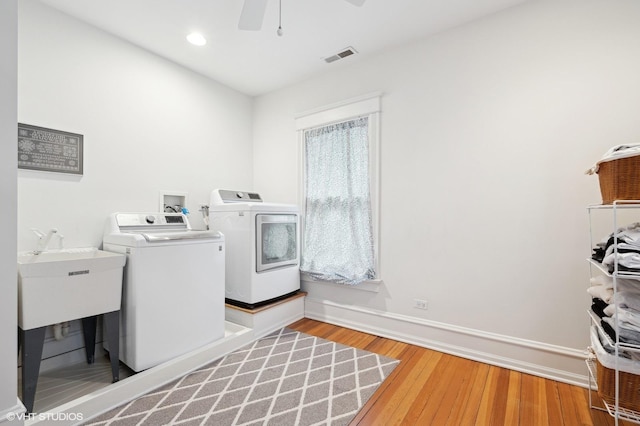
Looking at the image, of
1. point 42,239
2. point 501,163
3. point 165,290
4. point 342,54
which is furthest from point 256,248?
point 501,163

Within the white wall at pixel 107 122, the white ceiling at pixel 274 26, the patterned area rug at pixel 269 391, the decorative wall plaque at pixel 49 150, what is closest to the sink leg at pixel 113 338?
the patterned area rug at pixel 269 391

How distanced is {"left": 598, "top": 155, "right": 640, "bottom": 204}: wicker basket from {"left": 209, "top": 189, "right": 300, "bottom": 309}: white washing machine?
2.38 metres

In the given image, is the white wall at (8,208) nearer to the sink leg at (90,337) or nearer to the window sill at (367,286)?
the sink leg at (90,337)

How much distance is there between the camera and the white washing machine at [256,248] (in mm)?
2635

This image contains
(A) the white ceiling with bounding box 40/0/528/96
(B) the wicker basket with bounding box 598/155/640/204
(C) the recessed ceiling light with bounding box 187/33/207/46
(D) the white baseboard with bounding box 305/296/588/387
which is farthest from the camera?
(C) the recessed ceiling light with bounding box 187/33/207/46

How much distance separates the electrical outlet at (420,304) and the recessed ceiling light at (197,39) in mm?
2974

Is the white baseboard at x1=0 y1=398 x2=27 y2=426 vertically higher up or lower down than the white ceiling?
lower down

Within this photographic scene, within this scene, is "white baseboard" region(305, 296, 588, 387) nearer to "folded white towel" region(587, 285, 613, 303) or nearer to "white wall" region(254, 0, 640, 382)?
"white wall" region(254, 0, 640, 382)

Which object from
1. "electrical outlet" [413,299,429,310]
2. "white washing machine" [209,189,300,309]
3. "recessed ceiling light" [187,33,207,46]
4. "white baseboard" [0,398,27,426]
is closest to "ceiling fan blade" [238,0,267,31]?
"recessed ceiling light" [187,33,207,46]

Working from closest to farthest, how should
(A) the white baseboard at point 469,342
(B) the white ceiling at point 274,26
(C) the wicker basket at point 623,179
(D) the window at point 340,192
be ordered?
1. (C) the wicker basket at point 623,179
2. (A) the white baseboard at point 469,342
3. (B) the white ceiling at point 274,26
4. (D) the window at point 340,192

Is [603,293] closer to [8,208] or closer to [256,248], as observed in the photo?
[256,248]

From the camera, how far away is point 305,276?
3.20m

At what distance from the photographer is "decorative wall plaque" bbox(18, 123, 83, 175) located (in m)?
1.93

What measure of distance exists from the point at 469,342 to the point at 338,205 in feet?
5.43
